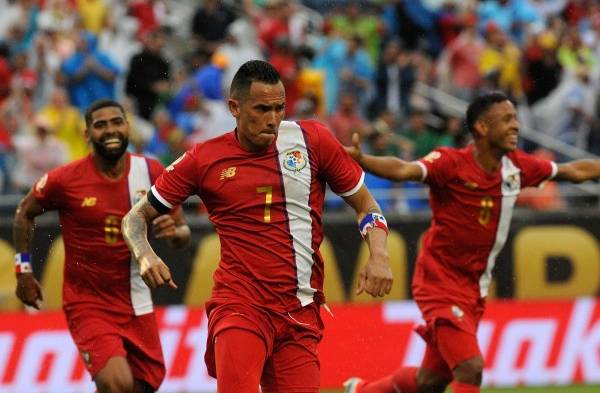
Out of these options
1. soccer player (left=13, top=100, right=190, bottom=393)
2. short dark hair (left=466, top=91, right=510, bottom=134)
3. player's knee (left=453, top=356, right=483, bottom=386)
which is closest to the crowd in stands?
short dark hair (left=466, top=91, right=510, bottom=134)

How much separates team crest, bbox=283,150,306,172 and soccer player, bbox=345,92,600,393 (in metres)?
2.19

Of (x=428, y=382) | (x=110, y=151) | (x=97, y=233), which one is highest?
(x=110, y=151)

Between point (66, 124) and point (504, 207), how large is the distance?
813cm

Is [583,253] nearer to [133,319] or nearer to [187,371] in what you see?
[187,371]

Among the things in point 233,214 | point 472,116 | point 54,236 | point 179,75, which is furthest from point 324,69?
point 233,214

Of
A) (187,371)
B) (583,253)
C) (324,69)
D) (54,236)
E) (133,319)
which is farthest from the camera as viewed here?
(324,69)

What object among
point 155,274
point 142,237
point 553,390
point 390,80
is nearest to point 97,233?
point 142,237

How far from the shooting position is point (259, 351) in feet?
26.0

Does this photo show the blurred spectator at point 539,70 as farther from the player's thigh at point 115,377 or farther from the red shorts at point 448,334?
the player's thigh at point 115,377

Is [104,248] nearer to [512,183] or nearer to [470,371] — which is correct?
[470,371]

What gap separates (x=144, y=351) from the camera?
10227 mm

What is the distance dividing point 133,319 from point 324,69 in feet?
32.0

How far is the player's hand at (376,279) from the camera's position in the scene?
303 inches

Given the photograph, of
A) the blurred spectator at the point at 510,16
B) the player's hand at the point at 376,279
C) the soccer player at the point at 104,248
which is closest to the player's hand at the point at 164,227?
the soccer player at the point at 104,248
